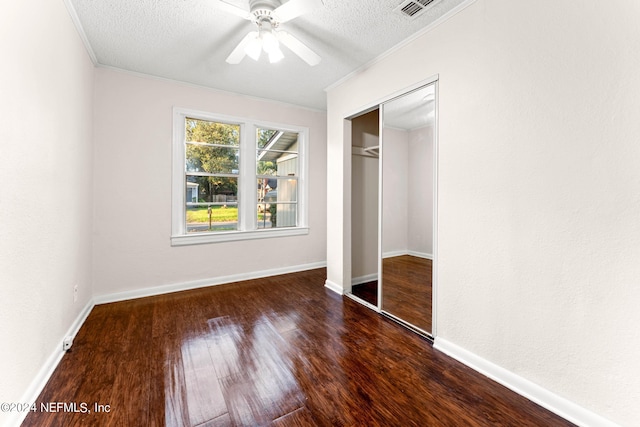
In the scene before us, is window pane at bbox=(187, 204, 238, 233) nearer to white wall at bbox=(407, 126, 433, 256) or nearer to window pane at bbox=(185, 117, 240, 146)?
window pane at bbox=(185, 117, 240, 146)

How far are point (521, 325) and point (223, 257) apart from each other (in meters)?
3.45

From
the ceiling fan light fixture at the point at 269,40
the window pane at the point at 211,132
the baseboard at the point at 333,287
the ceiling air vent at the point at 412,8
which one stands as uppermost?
the ceiling air vent at the point at 412,8

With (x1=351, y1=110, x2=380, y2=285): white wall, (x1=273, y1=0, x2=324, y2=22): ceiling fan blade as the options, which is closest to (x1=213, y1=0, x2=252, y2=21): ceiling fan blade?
(x1=273, y1=0, x2=324, y2=22): ceiling fan blade

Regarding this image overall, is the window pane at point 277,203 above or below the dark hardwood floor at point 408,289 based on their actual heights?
above

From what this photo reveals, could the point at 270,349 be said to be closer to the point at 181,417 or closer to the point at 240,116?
the point at 181,417

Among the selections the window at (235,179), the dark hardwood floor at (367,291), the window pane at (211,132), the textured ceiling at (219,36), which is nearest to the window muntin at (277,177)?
the window at (235,179)

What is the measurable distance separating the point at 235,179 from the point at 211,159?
17.1 inches

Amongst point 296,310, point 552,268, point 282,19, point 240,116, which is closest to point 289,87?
point 240,116

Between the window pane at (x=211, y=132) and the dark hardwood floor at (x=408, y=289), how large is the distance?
281 centimetres

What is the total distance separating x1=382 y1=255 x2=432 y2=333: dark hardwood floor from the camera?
96.0 inches

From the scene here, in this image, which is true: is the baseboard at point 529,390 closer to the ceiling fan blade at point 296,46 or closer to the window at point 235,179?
the ceiling fan blade at point 296,46

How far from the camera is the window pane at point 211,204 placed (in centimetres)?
370

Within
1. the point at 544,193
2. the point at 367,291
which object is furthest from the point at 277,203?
the point at 544,193

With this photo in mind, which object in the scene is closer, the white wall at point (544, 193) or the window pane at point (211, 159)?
the white wall at point (544, 193)
